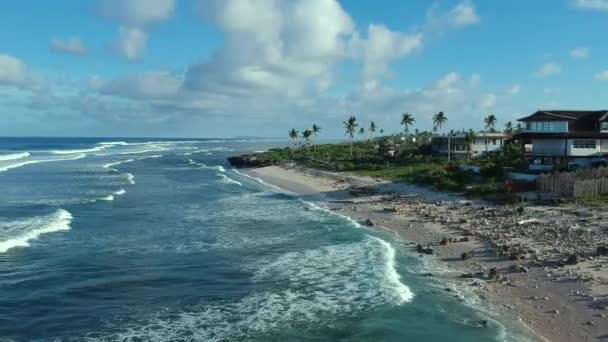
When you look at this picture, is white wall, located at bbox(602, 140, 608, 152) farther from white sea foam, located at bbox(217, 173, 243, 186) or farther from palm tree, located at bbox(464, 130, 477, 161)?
white sea foam, located at bbox(217, 173, 243, 186)

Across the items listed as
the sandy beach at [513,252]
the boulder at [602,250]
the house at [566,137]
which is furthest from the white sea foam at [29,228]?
the house at [566,137]

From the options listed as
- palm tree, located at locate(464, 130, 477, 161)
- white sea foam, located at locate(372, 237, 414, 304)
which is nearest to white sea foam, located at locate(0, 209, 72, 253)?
white sea foam, located at locate(372, 237, 414, 304)

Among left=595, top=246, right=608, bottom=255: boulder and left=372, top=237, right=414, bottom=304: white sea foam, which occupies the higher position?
left=595, top=246, right=608, bottom=255: boulder

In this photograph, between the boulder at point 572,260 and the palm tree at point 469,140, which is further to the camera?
the palm tree at point 469,140

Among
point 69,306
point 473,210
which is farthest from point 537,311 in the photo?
point 473,210

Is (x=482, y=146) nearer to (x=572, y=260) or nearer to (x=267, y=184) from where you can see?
(x=267, y=184)

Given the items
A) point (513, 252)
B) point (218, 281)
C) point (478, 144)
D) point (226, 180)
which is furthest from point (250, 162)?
point (513, 252)

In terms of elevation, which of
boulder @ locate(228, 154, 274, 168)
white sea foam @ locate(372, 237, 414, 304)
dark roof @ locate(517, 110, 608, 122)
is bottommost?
white sea foam @ locate(372, 237, 414, 304)

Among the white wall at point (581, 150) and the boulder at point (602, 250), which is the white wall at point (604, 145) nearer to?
the white wall at point (581, 150)
